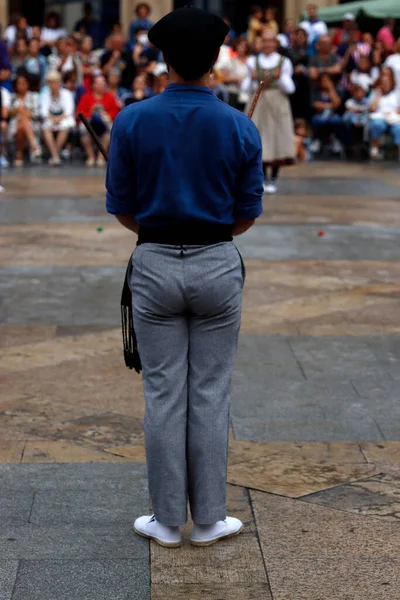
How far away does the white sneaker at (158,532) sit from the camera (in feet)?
13.7

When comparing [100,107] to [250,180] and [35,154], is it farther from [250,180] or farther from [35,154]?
[250,180]

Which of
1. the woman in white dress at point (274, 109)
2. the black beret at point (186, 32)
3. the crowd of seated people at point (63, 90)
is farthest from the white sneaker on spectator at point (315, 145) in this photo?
the black beret at point (186, 32)

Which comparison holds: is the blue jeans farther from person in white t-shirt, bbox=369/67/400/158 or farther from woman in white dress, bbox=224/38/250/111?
woman in white dress, bbox=224/38/250/111

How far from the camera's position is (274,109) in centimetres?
1482

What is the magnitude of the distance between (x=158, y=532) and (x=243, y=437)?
1269mm

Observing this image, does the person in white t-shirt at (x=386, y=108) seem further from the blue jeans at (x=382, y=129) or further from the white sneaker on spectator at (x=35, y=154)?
the white sneaker on spectator at (x=35, y=154)

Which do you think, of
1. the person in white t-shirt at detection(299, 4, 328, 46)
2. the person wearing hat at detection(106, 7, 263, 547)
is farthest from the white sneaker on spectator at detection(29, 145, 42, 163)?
the person wearing hat at detection(106, 7, 263, 547)

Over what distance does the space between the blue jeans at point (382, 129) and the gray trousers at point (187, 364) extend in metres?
16.4

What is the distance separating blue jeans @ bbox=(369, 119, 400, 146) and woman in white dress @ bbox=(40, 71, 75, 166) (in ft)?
16.1

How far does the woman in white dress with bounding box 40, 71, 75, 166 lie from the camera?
64.7ft

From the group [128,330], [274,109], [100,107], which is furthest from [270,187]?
[128,330]

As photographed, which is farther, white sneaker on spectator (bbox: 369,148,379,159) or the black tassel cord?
white sneaker on spectator (bbox: 369,148,379,159)

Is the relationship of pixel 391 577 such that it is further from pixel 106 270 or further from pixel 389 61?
pixel 389 61

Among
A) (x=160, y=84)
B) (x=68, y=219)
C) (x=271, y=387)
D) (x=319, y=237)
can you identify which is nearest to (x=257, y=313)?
(x=271, y=387)
